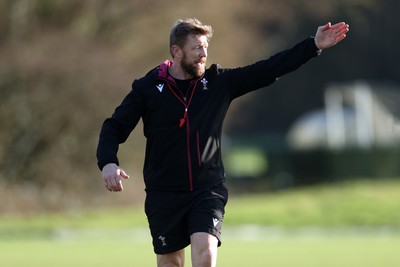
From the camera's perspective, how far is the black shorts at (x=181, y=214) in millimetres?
8344

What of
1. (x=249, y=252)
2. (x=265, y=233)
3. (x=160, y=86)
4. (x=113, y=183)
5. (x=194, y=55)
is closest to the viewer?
(x=113, y=183)

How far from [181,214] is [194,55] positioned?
44.5 inches

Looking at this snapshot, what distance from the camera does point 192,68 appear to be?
848 centimetres

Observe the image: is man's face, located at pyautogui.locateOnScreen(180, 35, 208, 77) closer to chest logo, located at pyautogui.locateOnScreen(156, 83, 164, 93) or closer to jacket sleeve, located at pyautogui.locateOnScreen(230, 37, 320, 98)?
chest logo, located at pyautogui.locateOnScreen(156, 83, 164, 93)

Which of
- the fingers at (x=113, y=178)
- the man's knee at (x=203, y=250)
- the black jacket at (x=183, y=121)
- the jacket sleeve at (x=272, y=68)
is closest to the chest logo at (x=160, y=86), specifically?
the black jacket at (x=183, y=121)

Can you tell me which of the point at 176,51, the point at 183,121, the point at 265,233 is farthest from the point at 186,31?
the point at 265,233

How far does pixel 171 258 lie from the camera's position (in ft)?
28.3

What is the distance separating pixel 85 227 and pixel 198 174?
16.2m

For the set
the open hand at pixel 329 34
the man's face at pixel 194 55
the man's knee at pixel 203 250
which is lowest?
the man's knee at pixel 203 250

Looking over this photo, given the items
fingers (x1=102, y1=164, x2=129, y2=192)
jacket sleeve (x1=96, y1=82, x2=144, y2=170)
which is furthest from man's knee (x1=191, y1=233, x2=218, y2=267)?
jacket sleeve (x1=96, y1=82, x2=144, y2=170)

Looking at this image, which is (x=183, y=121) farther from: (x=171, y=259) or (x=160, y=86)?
(x=171, y=259)

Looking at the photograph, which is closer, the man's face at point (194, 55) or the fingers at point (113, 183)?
the fingers at point (113, 183)

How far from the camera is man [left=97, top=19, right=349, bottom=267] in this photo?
843 cm

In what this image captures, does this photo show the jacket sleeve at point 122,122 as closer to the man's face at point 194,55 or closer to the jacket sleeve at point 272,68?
the man's face at point 194,55
